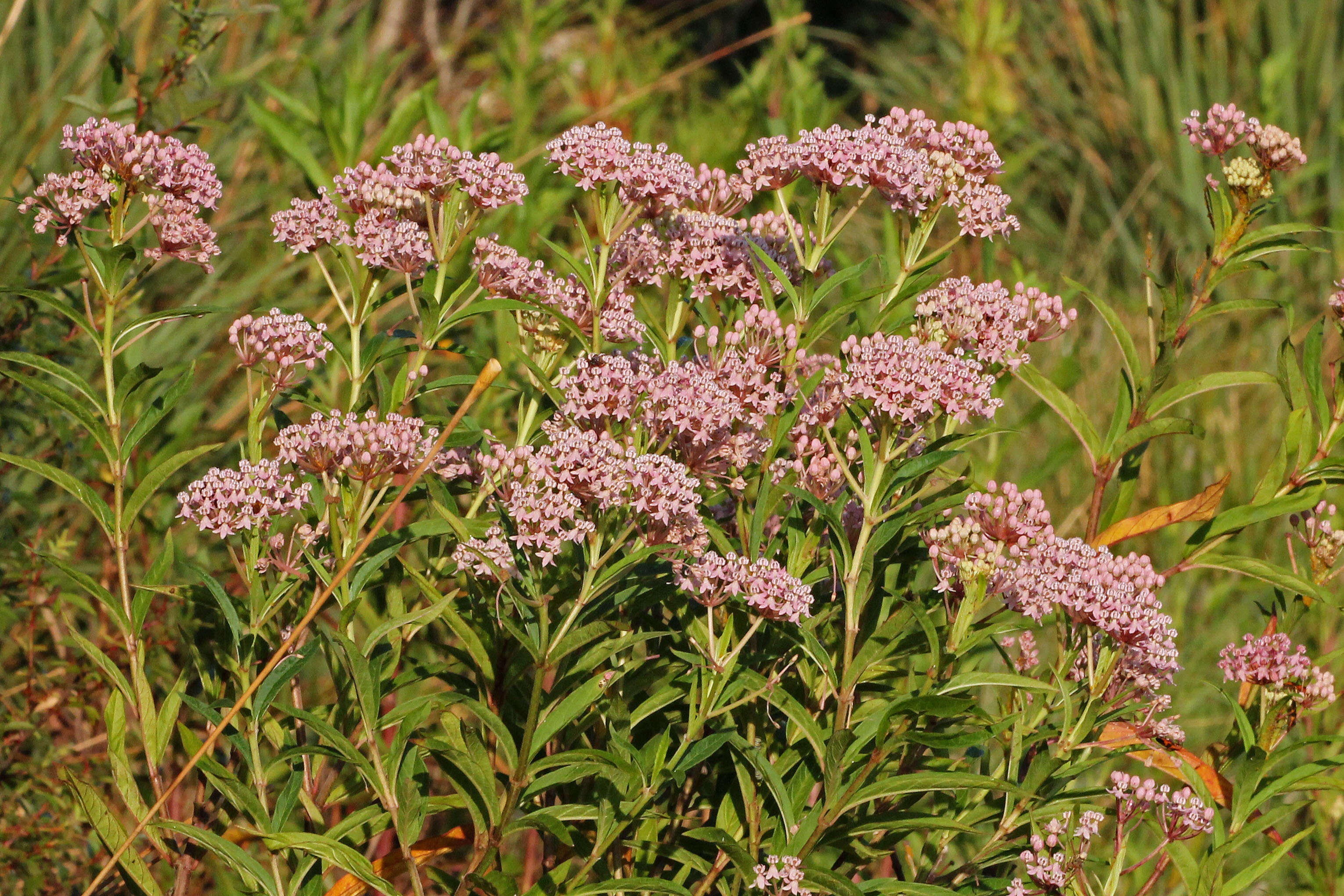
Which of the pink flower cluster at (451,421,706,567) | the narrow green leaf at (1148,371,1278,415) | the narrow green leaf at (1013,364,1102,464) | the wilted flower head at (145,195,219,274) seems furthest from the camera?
the narrow green leaf at (1013,364,1102,464)

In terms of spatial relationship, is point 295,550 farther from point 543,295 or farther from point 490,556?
point 543,295

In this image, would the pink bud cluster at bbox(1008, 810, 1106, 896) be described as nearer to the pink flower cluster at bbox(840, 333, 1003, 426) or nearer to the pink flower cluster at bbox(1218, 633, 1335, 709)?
the pink flower cluster at bbox(1218, 633, 1335, 709)

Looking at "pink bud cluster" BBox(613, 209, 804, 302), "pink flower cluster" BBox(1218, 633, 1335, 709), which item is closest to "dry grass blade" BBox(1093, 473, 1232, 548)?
"pink flower cluster" BBox(1218, 633, 1335, 709)

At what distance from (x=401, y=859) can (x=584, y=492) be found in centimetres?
67

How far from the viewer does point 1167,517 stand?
1985mm

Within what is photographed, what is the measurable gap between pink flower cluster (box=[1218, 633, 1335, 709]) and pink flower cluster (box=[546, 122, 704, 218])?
99cm

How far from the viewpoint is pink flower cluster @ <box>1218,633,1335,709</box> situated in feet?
5.68

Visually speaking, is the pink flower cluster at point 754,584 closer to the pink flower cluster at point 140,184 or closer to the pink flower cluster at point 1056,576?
the pink flower cluster at point 1056,576

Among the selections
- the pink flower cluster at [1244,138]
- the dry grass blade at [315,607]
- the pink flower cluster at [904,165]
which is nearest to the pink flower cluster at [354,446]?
the dry grass blade at [315,607]

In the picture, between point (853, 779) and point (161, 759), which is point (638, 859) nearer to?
point (853, 779)

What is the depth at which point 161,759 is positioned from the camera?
66.5 inches

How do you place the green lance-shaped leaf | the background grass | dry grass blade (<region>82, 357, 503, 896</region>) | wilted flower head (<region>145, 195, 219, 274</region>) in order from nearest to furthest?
dry grass blade (<region>82, 357, 503, 896</region>) → the green lance-shaped leaf → wilted flower head (<region>145, 195, 219, 274</region>) → the background grass

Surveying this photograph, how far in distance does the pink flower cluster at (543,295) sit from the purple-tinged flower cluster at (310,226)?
19 cm

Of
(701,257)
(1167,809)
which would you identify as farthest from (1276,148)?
(1167,809)
